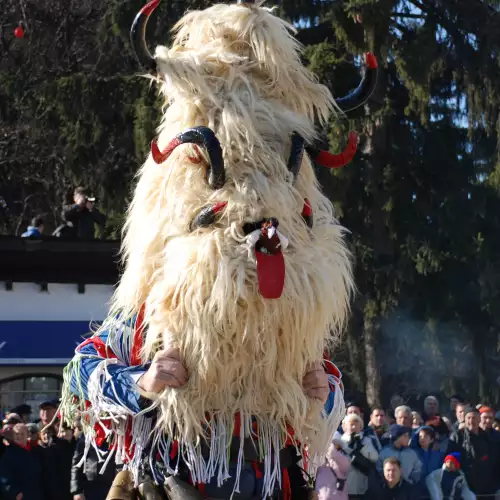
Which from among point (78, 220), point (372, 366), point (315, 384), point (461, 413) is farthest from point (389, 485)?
point (372, 366)

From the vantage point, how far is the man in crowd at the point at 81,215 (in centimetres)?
1350

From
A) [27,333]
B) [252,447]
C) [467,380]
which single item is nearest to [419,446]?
[27,333]

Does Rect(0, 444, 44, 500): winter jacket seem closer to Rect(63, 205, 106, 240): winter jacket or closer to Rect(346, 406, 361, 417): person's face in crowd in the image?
Rect(346, 406, 361, 417): person's face in crowd

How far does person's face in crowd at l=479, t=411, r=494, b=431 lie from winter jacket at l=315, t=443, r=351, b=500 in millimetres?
2466

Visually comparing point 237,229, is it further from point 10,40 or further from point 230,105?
point 10,40

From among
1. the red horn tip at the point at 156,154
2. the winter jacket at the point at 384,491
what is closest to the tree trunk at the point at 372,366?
the winter jacket at the point at 384,491

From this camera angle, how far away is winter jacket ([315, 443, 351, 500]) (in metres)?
8.70

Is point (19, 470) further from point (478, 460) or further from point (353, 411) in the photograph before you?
point (478, 460)

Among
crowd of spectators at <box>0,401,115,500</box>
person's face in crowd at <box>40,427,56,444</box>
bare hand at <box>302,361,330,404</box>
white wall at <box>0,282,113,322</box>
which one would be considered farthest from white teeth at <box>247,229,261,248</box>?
white wall at <box>0,282,113,322</box>

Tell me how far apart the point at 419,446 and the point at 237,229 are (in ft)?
21.9

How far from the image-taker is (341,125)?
14031mm

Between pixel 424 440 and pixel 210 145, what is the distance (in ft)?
22.2

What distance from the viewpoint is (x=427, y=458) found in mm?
9789

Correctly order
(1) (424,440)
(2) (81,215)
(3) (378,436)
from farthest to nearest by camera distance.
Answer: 1. (2) (81,215)
2. (3) (378,436)
3. (1) (424,440)
